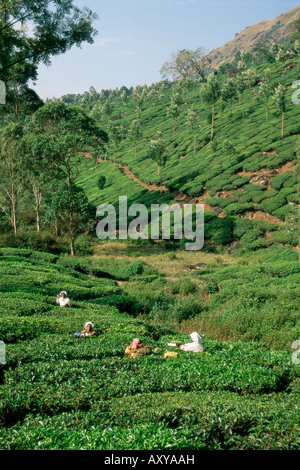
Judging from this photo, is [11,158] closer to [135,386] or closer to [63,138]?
[63,138]

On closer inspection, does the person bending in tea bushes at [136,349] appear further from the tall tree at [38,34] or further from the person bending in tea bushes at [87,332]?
the tall tree at [38,34]

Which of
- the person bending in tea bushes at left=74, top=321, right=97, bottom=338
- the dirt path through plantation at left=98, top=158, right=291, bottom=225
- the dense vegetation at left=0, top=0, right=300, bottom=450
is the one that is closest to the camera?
the dense vegetation at left=0, top=0, right=300, bottom=450

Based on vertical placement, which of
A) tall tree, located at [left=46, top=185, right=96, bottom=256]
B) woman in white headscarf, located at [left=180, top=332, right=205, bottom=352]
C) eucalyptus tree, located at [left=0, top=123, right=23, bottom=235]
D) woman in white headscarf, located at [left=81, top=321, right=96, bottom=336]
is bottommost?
woman in white headscarf, located at [left=180, top=332, right=205, bottom=352]

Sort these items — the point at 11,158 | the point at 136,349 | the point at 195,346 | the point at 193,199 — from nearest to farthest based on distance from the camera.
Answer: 1. the point at 136,349
2. the point at 195,346
3. the point at 11,158
4. the point at 193,199

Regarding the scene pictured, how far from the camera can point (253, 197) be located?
134 feet

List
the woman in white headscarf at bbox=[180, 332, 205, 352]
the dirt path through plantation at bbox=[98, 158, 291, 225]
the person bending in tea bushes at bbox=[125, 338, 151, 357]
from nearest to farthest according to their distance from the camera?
the person bending in tea bushes at bbox=[125, 338, 151, 357]
the woman in white headscarf at bbox=[180, 332, 205, 352]
the dirt path through plantation at bbox=[98, 158, 291, 225]

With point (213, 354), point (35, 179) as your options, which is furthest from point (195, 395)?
point (35, 179)

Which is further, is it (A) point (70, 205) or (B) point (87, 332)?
(A) point (70, 205)

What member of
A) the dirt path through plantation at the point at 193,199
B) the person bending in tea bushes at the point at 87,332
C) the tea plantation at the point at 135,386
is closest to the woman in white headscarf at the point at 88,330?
the person bending in tea bushes at the point at 87,332

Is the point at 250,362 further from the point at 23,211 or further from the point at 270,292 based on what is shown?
the point at 23,211

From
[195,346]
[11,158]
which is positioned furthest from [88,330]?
[11,158]

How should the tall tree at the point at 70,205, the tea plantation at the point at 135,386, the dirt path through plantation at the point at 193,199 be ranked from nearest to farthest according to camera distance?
the tea plantation at the point at 135,386 → the tall tree at the point at 70,205 → the dirt path through plantation at the point at 193,199

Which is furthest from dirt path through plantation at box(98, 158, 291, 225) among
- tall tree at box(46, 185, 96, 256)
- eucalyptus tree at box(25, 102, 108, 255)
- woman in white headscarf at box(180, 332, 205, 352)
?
woman in white headscarf at box(180, 332, 205, 352)

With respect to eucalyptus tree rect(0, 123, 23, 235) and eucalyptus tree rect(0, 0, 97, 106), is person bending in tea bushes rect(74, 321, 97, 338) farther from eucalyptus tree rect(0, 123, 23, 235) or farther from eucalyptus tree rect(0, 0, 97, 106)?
eucalyptus tree rect(0, 123, 23, 235)
